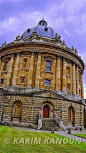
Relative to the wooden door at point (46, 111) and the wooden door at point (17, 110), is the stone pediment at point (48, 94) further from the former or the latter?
the wooden door at point (17, 110)

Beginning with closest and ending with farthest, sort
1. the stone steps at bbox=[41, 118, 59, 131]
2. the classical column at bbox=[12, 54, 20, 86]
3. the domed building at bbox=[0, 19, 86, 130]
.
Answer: the stone steps at bbox=[41, 118, 59, 131] → the domed building at bbox=[0, 19, 86, 130] → the classical column at bbox=[12, 54, 20, 86]

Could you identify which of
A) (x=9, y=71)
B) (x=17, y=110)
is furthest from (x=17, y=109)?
(x=9, y=71)

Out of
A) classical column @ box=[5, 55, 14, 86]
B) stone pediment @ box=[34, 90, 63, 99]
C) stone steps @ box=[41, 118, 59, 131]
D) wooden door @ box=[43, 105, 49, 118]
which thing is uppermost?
classical column @ box=[5, 55, 14, 86]

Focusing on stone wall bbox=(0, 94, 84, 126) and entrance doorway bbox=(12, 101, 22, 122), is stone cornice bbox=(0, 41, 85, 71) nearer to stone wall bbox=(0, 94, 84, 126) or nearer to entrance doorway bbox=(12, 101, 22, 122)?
stone wall bbox=(0, 94, 84, 126)

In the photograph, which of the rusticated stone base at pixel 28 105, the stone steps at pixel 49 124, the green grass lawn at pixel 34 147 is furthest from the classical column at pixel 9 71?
the green grass lawn at pixel 34 147

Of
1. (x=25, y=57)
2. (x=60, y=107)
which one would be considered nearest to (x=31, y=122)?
(x=60, y=107)

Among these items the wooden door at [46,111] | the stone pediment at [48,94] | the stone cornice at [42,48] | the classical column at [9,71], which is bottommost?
the wooden door at [46,111]

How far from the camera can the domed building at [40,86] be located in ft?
75.4

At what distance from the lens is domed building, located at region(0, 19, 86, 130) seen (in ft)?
75.4

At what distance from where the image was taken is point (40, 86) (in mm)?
26750

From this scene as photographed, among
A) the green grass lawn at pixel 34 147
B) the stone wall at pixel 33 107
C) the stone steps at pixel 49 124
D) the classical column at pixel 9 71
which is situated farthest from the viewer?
the classical column at pixel 9 71

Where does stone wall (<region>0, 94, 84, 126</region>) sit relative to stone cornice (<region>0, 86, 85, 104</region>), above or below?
below

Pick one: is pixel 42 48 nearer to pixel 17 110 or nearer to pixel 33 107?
pixel 33 107

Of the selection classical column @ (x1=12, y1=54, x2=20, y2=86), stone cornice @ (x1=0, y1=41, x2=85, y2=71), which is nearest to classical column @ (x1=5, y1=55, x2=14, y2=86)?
classical column @ (x1=12, y1=54, x2=20, y2=86)
